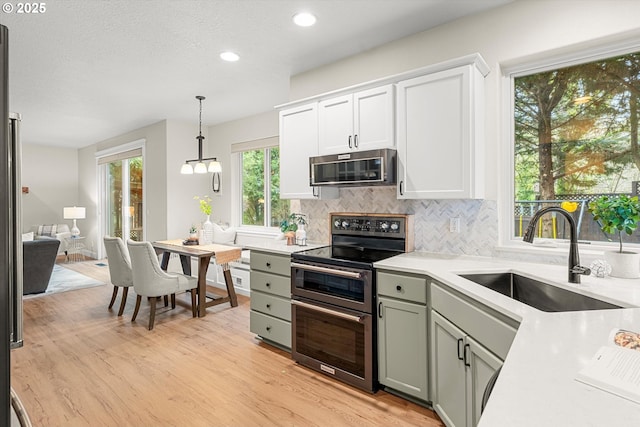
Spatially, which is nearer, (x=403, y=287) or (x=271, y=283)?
(x=403, y=287)

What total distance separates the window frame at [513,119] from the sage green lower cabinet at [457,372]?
0.86 meters

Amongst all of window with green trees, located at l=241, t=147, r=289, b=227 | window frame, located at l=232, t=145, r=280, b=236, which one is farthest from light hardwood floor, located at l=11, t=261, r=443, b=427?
→ window with green trees, located at l=241, t=147, r=289, b=227

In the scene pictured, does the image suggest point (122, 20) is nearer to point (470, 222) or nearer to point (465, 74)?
point (465, 74)

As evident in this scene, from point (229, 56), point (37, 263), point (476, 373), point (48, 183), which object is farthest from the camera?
point (48, 183)

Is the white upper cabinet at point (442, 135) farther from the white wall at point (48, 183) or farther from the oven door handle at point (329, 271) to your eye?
the white wall at point (48, 183)

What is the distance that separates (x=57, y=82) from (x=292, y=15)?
2928 mm

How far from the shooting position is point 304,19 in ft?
8.30

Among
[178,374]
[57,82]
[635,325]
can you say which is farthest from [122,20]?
[635,325]

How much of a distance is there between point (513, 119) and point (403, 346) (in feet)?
5.69

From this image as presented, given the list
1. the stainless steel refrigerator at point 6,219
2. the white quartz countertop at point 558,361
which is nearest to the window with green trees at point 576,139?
the white quartz countertop at point 558,361

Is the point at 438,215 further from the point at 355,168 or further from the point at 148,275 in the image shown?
the point at 148,275

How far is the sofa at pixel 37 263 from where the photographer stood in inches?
191

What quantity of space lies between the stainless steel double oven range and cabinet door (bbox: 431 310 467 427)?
0.43m

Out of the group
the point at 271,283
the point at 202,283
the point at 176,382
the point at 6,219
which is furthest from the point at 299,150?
the point at 6,219
